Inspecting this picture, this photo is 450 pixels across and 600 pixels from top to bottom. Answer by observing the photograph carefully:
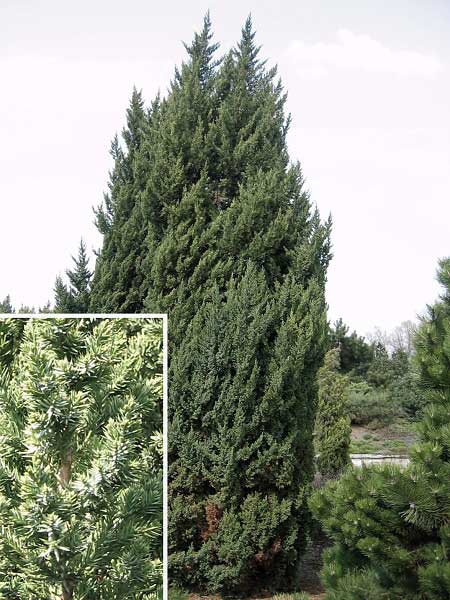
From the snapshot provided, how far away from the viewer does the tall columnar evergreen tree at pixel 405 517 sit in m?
3.98

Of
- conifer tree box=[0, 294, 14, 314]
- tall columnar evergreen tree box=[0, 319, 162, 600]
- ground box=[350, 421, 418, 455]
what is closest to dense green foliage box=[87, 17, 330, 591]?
conifer tree box=[0, 294, 14, 314]

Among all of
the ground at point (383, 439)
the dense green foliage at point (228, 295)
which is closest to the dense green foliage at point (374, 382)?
the ground at point (383, 439)

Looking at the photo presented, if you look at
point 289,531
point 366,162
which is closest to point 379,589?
point 289,531

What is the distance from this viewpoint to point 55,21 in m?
9.03

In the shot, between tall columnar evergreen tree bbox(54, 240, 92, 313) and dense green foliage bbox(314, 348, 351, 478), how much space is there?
533 cm

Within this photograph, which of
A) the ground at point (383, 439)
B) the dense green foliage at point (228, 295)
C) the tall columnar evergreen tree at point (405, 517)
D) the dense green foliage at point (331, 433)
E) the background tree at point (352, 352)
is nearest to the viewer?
the tall columnar evergreen tree at point (405, 517)

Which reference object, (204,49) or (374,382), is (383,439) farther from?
(204,49)

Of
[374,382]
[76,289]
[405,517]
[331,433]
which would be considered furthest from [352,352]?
[405,517]

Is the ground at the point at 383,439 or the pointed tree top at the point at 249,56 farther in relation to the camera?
the ground at the point at 383,439

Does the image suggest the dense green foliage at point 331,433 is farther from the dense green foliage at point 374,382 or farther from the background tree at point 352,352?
the background tree at point 352,352

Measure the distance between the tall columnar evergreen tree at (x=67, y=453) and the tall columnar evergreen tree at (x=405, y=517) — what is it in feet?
5.60

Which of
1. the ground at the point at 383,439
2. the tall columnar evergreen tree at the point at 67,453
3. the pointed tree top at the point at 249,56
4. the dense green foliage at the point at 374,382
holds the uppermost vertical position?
the pointed tree top at the point at 249,56

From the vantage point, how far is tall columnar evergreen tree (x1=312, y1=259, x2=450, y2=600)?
3984 millimetres

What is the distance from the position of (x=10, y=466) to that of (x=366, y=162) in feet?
32.9
